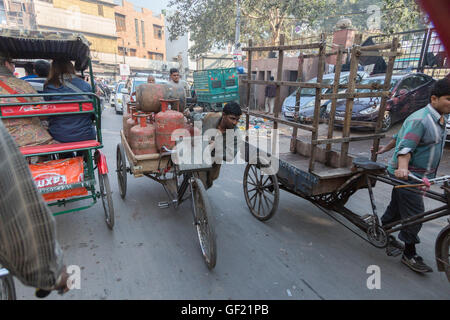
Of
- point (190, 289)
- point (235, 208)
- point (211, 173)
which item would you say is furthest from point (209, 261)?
point (235, 208)

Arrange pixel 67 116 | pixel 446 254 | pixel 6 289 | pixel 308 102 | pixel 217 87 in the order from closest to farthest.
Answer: pixel 6 289
pixel 446 254
pixel 67 116
pixel 308 102
pixel 217 87

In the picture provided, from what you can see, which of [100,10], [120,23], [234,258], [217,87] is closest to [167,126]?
[234,258]

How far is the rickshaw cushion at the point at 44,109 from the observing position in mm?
2713

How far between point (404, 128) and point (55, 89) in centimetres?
383

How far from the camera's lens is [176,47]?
153ft

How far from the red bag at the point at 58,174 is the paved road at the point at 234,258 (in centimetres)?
57

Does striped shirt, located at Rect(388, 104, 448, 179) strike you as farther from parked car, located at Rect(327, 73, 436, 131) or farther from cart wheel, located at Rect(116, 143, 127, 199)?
parked car, located at Rect(327, 73, 436, 131)

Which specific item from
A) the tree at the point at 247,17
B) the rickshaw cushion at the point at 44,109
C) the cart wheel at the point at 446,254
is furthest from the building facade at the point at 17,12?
the cart wheel at the point at 446,254

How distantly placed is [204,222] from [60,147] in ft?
5.66

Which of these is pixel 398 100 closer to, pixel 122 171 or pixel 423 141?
pixel 423 141

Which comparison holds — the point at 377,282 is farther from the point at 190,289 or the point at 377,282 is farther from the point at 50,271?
the point at 50,271

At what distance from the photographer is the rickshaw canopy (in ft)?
9.70

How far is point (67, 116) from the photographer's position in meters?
3.14

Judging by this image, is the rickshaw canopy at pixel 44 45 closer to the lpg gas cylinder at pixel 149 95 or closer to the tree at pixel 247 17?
the lpg gas cylinder at pixel 149 95
